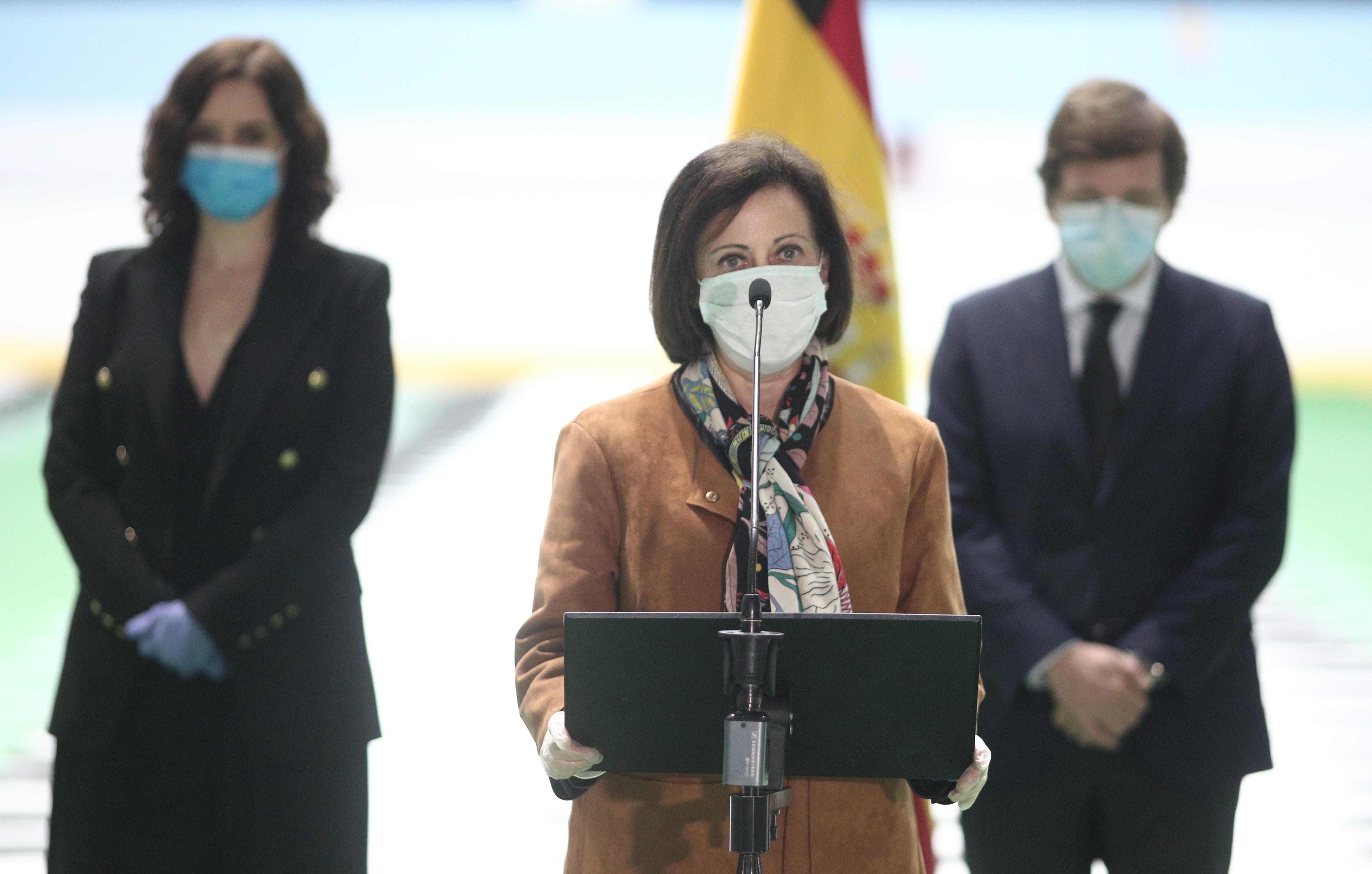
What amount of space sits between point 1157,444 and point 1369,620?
3.61 metres

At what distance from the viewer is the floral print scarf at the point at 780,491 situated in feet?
5.24

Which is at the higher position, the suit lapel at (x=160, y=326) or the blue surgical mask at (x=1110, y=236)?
the blue surgical mask at (x=1110, y=236)

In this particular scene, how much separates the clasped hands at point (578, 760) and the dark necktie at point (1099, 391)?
33.0 inches

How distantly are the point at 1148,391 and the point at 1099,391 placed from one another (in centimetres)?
7

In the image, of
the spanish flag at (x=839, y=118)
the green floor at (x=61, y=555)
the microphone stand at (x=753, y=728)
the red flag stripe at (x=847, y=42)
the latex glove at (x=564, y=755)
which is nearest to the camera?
the microphone stand at (x=753, y=728)

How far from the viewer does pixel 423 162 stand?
1193cm

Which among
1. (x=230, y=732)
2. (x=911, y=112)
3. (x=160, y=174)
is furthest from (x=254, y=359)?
(x=911, y=112)

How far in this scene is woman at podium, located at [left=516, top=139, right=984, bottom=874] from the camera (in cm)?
160

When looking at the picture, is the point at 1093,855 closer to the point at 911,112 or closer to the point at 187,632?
the point at 187,632

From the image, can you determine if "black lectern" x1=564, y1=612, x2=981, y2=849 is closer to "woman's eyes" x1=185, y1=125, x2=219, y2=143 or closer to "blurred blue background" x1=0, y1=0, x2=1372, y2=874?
"woman's eyes" x1=185, y1=125, x2=219, y2=143

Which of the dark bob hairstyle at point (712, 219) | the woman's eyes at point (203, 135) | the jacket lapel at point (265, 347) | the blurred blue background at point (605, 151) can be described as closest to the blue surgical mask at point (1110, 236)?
the dark bob hairstyle at point (712, 219)

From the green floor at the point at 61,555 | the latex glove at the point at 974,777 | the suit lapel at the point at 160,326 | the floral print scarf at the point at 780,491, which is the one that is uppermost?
the suit lapel at the point at 160,326

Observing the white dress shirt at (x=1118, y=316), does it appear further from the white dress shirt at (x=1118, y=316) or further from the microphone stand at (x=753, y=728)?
the microphone stand at (x=753, y=728)

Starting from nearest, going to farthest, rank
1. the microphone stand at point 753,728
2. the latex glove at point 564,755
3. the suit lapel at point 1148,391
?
1. the microphone stand at point 753,728
2. the latex glove at point 564,755
3. the suit lapel at point 1148,391
